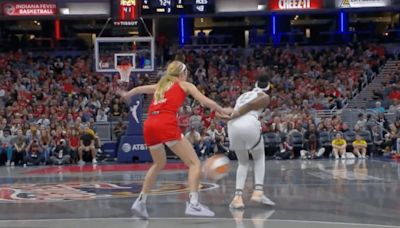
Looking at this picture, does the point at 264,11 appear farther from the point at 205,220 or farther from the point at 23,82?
the point at 205,220

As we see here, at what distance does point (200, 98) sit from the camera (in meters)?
9.53

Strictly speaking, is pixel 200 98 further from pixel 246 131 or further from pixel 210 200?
pixel 210 200

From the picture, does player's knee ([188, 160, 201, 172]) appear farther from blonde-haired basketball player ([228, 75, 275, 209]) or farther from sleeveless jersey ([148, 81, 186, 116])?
blonde-haired basketball player ([228, 75, 275, 209])

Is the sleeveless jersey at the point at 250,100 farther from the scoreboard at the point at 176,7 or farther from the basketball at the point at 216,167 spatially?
the scoreboard at the point at 176,7

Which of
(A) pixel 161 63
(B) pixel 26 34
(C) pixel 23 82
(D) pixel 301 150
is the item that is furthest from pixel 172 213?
(B) pixel 26 34

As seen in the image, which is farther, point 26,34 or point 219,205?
point 26,34

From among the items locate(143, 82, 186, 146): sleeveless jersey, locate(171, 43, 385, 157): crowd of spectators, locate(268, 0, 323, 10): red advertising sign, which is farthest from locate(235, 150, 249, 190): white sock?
locate(268, 0, 323, 10): red advertising sign

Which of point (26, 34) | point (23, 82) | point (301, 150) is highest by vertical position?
point (26, 34)

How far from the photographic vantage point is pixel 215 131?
2533 centimetres

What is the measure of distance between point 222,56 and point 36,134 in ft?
49.3

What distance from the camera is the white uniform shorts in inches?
416

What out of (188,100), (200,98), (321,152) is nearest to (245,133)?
(200,98)

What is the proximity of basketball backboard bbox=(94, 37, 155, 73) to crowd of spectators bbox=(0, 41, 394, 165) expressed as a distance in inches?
79.2

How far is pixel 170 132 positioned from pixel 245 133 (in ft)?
4.39
